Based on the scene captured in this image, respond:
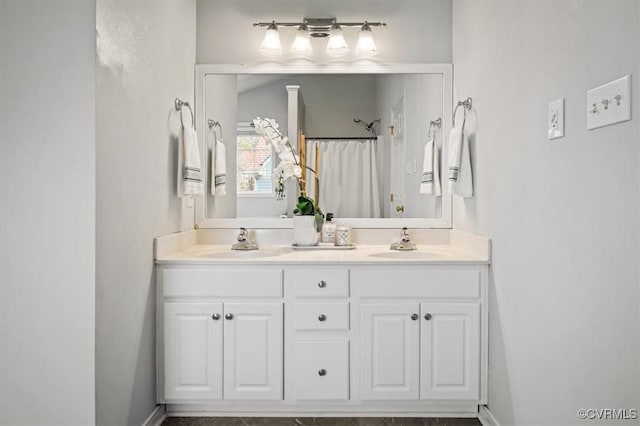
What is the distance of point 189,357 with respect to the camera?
2271 millimetres

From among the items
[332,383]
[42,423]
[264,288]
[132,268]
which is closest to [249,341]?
[264,288]

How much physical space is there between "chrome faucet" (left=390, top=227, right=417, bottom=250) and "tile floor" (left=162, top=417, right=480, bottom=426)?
0.89m

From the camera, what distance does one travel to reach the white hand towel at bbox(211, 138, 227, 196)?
2.92 meters

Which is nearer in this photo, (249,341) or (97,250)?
(97,250)

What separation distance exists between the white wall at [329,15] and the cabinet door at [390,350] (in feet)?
5.03

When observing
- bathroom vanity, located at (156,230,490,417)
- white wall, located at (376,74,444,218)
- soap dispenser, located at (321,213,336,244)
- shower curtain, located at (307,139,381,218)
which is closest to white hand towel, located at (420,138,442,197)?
white wall, located at (376,74,444,218)

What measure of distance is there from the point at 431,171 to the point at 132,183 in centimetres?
169

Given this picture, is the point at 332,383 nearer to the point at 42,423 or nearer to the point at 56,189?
the point at 42,423

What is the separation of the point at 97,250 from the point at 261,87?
5.25 feet

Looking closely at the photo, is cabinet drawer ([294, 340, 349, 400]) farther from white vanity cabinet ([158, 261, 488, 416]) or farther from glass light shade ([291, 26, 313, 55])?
glass light shade ([291, 26, 313, 55])

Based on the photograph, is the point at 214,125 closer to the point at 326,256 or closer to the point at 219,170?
the point at 219,170

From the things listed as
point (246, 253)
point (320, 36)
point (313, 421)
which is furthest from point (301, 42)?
point (313, 421)

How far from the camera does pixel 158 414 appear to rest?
2270 mm

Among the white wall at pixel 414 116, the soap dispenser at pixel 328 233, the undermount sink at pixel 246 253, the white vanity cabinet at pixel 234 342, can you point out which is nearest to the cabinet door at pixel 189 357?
the white vanity cabinet at pixel 234 342
